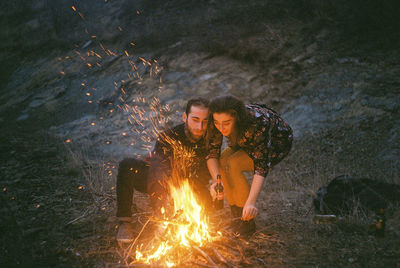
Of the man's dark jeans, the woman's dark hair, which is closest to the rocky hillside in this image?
the man's dark jeans

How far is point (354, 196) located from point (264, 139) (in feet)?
4.54

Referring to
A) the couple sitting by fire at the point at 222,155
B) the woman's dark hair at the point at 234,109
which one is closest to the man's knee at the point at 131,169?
the couple sitting by fire at the point at 222,155

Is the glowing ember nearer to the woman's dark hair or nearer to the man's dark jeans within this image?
the man's dark jeans

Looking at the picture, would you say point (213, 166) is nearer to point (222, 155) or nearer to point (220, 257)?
point (222, 155)

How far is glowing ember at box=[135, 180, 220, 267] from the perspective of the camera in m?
2.63

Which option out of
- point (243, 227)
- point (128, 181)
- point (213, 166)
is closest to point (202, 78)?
point (213, 166)

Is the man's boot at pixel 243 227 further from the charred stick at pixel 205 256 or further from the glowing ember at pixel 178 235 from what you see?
the charred stick at pixel 205 256

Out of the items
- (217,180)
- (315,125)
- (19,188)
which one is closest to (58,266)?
(217,180)

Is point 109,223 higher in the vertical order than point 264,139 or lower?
lower

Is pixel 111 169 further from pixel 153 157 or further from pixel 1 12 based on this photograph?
pixel 1 12

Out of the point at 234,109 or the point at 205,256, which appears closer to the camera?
the point at 205,256

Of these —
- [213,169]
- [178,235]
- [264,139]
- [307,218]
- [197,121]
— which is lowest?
[307,218]

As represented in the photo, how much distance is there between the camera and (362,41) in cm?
642

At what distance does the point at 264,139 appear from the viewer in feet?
9.84
